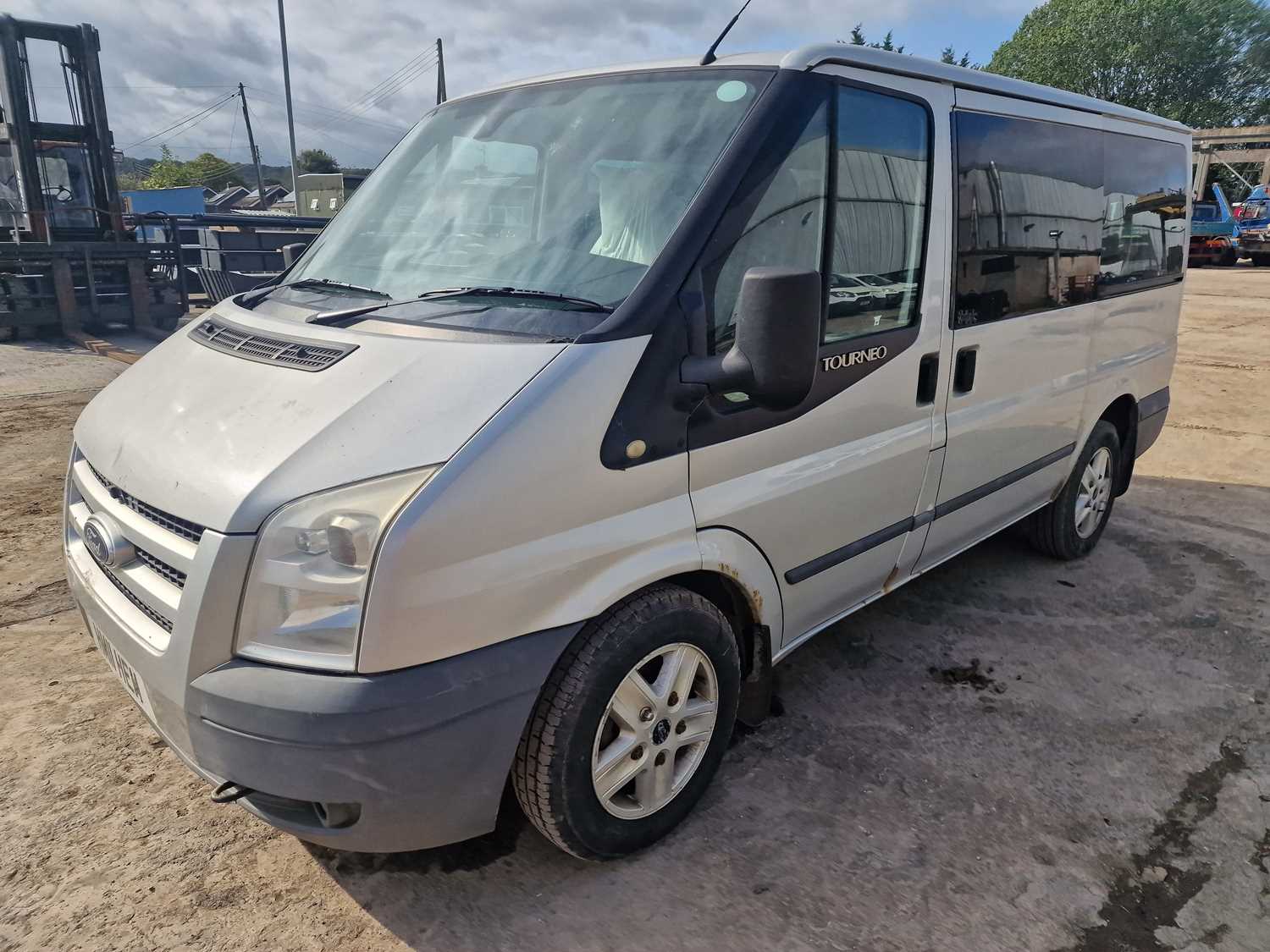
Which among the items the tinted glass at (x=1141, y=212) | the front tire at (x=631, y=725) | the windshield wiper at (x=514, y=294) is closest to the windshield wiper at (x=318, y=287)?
the windshield wiper at (x=514, y=294)

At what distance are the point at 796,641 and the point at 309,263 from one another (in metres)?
2.13

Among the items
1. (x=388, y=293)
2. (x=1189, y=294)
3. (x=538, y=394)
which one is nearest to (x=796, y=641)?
(x=538, y=394)

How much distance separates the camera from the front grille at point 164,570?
200 cm

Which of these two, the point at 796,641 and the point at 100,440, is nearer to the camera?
the point at 100,440

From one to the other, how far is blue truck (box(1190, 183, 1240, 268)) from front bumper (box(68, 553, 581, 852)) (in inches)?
1037

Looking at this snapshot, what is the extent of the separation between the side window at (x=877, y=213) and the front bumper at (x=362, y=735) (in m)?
1.39

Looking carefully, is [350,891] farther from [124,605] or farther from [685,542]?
[685,542]

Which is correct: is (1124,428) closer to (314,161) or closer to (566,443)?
(566,443)

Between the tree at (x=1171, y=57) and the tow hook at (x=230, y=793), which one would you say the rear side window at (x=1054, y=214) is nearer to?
the tow hook at (x=230, y=793)

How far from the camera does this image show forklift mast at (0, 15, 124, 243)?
11055 mm

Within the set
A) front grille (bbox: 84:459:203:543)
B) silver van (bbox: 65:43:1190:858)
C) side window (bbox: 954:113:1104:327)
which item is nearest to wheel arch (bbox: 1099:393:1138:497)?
side window (bbox: 954:113:1104:327)

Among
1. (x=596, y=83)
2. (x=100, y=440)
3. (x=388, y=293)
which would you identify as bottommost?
(x=100, y=440)

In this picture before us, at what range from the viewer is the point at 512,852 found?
8.11ft

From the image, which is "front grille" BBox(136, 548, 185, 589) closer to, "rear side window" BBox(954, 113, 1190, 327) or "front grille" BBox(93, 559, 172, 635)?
"front grille" BBox(93, 559, 172, 635)
